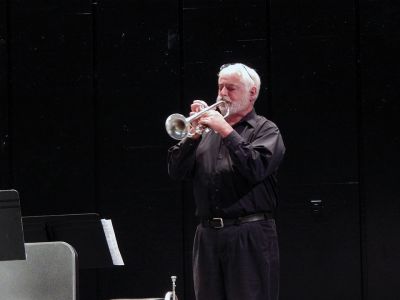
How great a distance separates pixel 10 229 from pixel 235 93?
1480 millimetres

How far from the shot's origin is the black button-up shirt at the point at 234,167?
4590 millimetres

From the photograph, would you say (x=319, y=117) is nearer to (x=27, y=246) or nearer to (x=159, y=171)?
(x=159, y=171)

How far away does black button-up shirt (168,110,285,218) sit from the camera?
459 centimetres

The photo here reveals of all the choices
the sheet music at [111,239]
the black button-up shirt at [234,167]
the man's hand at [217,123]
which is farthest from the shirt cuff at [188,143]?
the sheet music at [111,239]

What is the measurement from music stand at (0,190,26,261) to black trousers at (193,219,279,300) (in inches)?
40.6

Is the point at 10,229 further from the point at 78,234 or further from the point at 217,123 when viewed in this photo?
the point at 217,123

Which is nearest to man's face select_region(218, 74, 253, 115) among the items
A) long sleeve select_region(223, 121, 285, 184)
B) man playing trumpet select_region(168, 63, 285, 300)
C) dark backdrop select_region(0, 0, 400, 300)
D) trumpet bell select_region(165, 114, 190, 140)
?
man playing trumpet select_region(168, 63, 285, 300)

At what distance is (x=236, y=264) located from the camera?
15.1 ft

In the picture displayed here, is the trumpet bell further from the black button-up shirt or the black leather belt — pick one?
the black leather belt

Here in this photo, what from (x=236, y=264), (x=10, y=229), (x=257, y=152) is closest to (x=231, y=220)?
(x=236, y=264)

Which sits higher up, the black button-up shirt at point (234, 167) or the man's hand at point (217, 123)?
the man's hand at point (217, 123)

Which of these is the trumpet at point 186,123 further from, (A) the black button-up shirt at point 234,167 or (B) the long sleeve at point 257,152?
(B) the long sleeve at point 257,152

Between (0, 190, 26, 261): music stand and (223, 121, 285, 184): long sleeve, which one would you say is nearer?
(0, 190, 26, 261): music stand

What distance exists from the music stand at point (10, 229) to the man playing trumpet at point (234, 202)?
1.03 m
